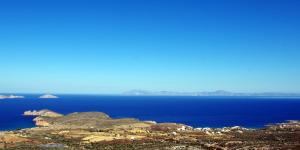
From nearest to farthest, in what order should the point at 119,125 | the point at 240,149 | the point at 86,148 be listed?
the point at 240,149 → the point at 86,148 → the point at 119,125

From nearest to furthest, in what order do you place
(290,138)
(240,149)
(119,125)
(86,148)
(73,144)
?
(240,149), (86,148), (73,144), (290,138), (119,125)

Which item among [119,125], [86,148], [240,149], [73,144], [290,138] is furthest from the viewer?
[119,125]

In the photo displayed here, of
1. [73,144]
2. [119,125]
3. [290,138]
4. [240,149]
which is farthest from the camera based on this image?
[119,125]

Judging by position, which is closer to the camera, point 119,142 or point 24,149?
point 24,149

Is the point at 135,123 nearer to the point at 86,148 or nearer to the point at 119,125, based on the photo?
the point at 119,125

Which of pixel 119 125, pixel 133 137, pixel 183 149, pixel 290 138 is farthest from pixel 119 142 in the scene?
pixel 119 125

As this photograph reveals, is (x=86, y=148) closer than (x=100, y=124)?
Yes

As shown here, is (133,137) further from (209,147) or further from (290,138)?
(290,138)

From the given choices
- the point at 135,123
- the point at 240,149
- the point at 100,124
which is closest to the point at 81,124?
the point at 100,124
